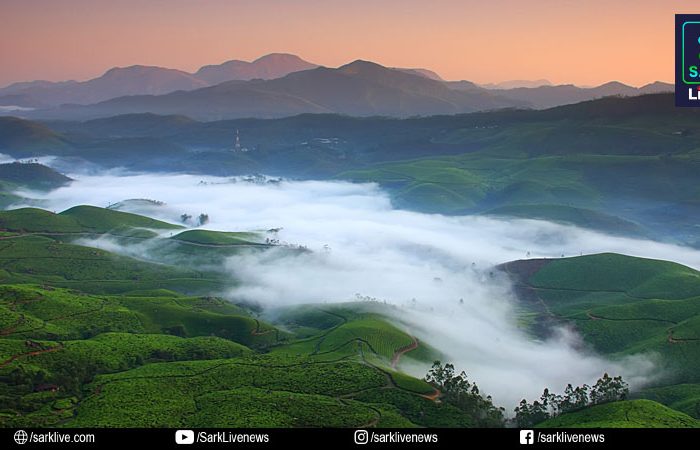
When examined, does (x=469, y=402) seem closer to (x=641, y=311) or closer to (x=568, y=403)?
(x=568, y=403)

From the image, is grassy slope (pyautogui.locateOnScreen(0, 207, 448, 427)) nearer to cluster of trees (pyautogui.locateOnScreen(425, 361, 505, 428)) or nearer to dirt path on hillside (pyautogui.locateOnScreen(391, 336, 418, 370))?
dirt path on hillside (pyautogui.locateOnScreen(391, 336, 418, 370))
